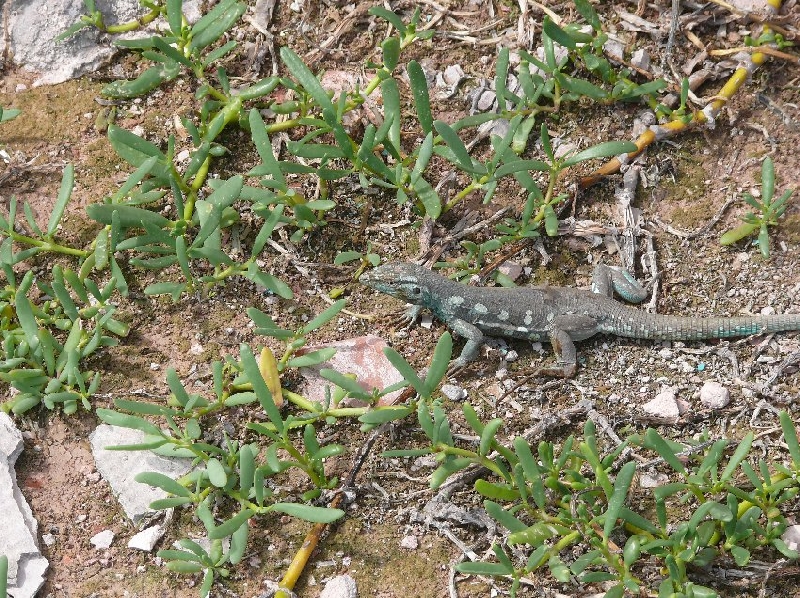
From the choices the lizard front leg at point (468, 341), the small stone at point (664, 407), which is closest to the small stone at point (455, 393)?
the lizard front leg at point (468, 341)

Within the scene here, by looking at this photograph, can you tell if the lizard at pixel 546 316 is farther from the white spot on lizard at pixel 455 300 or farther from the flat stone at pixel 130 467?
the flat stone at pixel 130 467

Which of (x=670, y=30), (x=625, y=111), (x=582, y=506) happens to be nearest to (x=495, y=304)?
(x=582, y=506)

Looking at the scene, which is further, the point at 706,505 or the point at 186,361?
the point at 186,361

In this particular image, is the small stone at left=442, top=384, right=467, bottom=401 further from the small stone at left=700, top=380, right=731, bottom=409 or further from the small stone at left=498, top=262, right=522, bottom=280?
the small stone at left=700, top=380, right=731, bottom=409

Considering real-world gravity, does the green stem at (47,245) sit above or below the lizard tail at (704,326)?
above

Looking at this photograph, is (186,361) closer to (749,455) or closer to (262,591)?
(262,591)

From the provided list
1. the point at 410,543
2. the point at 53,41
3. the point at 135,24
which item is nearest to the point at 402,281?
the point at 410,543
